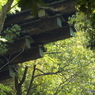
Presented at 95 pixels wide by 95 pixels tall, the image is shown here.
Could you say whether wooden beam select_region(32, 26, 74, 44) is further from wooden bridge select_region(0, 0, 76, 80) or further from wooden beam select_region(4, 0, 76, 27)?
wooden beam select_region(4, 0, 76, 27)

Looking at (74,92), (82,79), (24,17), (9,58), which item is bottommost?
(74,92)

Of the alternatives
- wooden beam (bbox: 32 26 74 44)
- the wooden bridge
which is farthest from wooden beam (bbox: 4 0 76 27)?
wooden beam (bbox: 32 26 74 44)

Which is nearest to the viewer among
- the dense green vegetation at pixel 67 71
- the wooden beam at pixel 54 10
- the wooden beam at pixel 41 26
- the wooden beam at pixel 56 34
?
the wooden beam at pixel 54 10

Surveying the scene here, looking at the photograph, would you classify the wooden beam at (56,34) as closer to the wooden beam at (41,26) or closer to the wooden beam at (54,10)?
the wooden beam at (41,26)

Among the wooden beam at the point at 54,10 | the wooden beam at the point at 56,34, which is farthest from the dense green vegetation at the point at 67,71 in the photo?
the wooden beam at the point at 54,10

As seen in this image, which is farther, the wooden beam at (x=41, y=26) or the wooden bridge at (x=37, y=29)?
the wooden beam at (x=41, y=26)

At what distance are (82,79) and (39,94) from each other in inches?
107

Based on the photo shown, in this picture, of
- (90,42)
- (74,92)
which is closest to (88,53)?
(74,92)

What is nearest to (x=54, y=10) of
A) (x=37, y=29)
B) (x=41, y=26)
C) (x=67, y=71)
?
(x=41, y=26)

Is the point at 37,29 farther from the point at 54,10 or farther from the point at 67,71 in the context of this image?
the point at 67,71

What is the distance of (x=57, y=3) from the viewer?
10133mm

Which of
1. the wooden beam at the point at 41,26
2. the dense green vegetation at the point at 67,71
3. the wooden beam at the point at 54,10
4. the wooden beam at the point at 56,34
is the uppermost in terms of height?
the wooden beam at the point at 54,10

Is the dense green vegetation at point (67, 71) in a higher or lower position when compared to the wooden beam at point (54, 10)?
lower

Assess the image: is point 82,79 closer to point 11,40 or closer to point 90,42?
point 11,40
